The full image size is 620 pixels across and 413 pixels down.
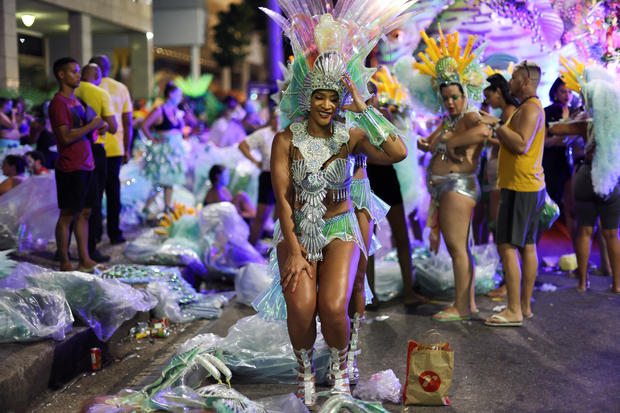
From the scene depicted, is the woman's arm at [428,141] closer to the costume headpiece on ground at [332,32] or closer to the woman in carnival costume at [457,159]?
the woman in carnival costume at [457,159]

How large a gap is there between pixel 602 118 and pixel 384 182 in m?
2.12

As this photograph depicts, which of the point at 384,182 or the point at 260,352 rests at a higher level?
the point at 384,182

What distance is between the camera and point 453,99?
5.27 meters

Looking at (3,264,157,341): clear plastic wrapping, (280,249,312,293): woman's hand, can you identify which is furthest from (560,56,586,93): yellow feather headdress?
(3,264,157,341): clear plastic wrapping

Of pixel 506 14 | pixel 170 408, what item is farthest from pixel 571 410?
pixel 506 14

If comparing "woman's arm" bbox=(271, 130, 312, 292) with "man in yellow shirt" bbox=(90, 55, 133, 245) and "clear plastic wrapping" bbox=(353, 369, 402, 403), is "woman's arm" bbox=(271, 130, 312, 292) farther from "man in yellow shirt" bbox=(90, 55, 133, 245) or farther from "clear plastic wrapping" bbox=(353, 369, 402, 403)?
"man in yellow shirt" bbox=(90, 55, 133, 245)

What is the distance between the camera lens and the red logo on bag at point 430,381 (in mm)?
3545

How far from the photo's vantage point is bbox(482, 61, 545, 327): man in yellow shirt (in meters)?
5.04

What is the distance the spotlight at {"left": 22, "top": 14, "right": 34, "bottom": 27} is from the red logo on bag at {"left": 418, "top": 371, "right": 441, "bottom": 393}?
572cm

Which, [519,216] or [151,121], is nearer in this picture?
[519,216]

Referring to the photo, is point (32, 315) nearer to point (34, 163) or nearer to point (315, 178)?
point (315, 178)

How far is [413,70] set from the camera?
5.95m

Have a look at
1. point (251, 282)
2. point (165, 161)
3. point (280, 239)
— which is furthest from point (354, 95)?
point (165, 161)

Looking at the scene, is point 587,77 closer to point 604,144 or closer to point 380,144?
point 604,144
